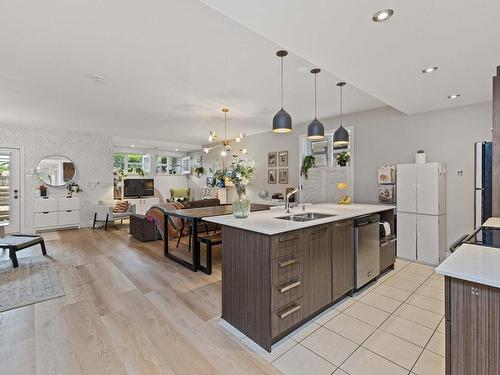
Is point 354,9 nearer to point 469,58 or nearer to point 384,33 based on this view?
point 384,33

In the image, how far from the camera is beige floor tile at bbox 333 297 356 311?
2.56m

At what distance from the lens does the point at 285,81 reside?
11.0 feet

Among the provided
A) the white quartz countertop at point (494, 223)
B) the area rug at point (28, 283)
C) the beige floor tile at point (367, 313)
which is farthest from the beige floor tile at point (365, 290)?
the area rug at point (28, 283)

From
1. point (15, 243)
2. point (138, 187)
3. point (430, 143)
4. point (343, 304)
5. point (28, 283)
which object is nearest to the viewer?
point (343, 304)

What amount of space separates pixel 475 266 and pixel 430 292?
7.23 ft

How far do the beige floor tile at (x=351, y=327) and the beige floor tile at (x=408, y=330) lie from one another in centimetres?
16

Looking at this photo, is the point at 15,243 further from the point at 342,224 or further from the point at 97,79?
the point at 342,224

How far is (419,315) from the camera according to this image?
2424mm

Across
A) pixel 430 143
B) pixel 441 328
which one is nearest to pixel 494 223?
pixel 441 328

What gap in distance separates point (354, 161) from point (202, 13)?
3971 mm

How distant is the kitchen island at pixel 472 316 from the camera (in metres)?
1.06

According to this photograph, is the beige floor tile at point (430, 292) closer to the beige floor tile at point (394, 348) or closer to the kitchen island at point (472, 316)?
the beige floor tile at point (394, 348)

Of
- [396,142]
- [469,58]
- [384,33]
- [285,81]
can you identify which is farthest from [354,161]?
[384,33]

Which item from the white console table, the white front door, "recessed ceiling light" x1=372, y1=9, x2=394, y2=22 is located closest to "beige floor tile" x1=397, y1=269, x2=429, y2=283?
"recessed ceiling light" x1=372, y1=9, x2=394, y2=22
